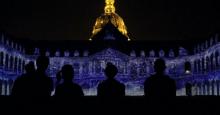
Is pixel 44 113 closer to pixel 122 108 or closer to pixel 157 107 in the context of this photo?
pixel 122 108

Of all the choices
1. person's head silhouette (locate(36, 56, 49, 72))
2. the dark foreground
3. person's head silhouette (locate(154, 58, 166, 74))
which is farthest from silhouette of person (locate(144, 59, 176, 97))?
person's head silhouette (locate(36, 56, 49, 72))

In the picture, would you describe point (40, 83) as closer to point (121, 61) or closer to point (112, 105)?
point (112, 105)

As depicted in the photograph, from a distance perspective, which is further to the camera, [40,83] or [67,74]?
[67,74]

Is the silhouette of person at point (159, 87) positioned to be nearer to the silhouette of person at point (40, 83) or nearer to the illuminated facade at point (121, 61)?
the silhouette of person at point (40, 83)

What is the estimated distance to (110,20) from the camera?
363ft

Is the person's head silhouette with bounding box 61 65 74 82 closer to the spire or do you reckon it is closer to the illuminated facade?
the illuminated facade

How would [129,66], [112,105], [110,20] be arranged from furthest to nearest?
[110,20]
[129,66]
[112,105]

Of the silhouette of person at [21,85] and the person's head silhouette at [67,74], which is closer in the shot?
the silhouette of person at [21,85]

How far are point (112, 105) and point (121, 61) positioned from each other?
79.6 meters

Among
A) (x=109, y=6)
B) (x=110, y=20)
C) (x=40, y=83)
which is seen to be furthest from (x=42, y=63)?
(x=109, y=6)

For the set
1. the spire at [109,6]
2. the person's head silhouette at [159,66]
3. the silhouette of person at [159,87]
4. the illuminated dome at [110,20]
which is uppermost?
the spire at [109,6]

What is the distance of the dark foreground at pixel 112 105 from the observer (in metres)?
8.29

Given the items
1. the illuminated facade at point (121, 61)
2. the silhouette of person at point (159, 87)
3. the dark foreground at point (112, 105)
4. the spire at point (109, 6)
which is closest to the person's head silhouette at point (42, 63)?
the dark foreground at point (112, 105)

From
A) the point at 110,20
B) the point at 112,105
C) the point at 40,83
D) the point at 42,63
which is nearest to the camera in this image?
the point at 112,105
